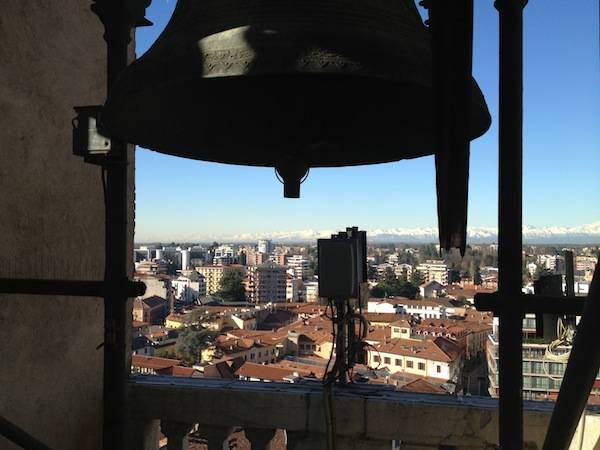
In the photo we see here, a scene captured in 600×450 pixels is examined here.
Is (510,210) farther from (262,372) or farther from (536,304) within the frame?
(262,372)

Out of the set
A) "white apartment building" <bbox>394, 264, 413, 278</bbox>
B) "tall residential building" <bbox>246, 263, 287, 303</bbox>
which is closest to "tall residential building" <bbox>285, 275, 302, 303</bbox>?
"tall residential building" <bbox>246, 263, 287, 303</bbox>

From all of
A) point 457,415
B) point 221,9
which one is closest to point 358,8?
point 221,9

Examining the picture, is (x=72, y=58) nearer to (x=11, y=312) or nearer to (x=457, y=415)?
(x=11, y=312)

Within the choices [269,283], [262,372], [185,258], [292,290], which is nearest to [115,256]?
[262,372]

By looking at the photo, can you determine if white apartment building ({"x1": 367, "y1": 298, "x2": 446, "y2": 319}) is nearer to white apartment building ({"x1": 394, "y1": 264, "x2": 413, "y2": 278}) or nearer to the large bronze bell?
white apartment building ({"x1": 394, "y1": 264, "x2": 413, "y2": 278})

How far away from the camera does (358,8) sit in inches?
48.6

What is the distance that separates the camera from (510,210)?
4.40ft

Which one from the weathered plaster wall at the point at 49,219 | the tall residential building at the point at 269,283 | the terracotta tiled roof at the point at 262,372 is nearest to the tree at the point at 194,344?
the terracotta tiled roof at the point at 262,372

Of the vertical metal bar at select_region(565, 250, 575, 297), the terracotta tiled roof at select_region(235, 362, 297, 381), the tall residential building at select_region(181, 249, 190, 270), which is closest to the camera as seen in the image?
the vertical metal bar at select_region(565, 250, 575, 297)

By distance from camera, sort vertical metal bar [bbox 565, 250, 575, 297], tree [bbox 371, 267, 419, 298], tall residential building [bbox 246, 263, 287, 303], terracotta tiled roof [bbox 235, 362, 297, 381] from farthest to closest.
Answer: tall residential building [bbox 246, 263, 287, 303] < tree [bbox 371, 267, 419, 298] < terracotta tiled roof [bbox 235, 362, 297, 381] < vertical metal bar [bbox 565, 250, 575, 297]

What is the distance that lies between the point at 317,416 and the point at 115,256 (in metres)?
1.06

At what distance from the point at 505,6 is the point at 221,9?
744 millimetres

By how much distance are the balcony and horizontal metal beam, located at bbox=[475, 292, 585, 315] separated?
791mm

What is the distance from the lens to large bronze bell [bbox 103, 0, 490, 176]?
1.10 meters
